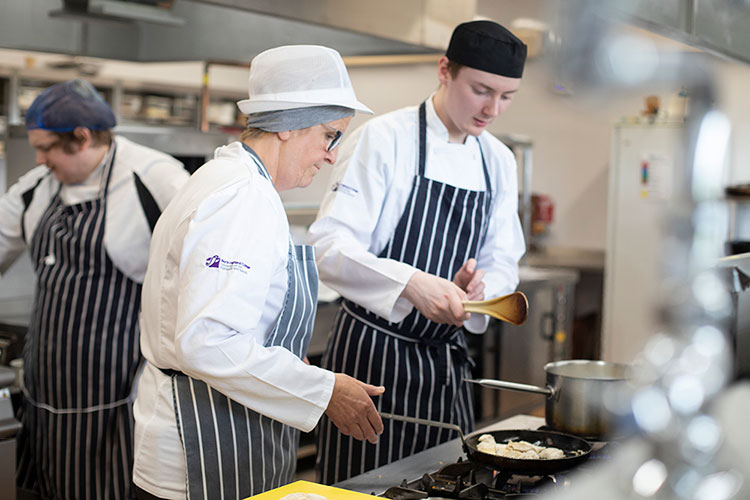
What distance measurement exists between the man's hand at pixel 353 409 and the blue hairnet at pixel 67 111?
1.36 m

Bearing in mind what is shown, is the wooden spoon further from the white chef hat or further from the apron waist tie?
the apron waist tie

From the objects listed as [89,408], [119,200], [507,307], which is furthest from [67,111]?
[507,307]

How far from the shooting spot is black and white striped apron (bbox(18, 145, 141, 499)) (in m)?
2.34

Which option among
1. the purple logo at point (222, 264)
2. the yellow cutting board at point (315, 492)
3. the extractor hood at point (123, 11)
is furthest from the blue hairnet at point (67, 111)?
the yellow cutting board at point (315, 492)

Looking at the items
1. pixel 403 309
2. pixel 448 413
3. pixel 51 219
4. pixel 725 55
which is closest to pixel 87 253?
pixel 51 219

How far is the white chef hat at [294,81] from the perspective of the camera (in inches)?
58.2

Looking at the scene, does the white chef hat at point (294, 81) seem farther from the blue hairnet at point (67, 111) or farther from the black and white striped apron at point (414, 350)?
the blue hairnet at point (67, 111)

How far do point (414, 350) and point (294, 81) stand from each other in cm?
83

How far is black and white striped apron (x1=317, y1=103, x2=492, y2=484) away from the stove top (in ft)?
1.76

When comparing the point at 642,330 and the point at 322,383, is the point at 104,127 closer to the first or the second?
the point at 322,383

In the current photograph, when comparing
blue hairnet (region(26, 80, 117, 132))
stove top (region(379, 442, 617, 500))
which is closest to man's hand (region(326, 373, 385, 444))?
stove top (region(379, 442, 617, 500))

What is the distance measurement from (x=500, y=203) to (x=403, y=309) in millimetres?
446

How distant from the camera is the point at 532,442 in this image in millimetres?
1604

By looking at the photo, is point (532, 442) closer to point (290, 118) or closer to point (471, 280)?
point (471, 280)
